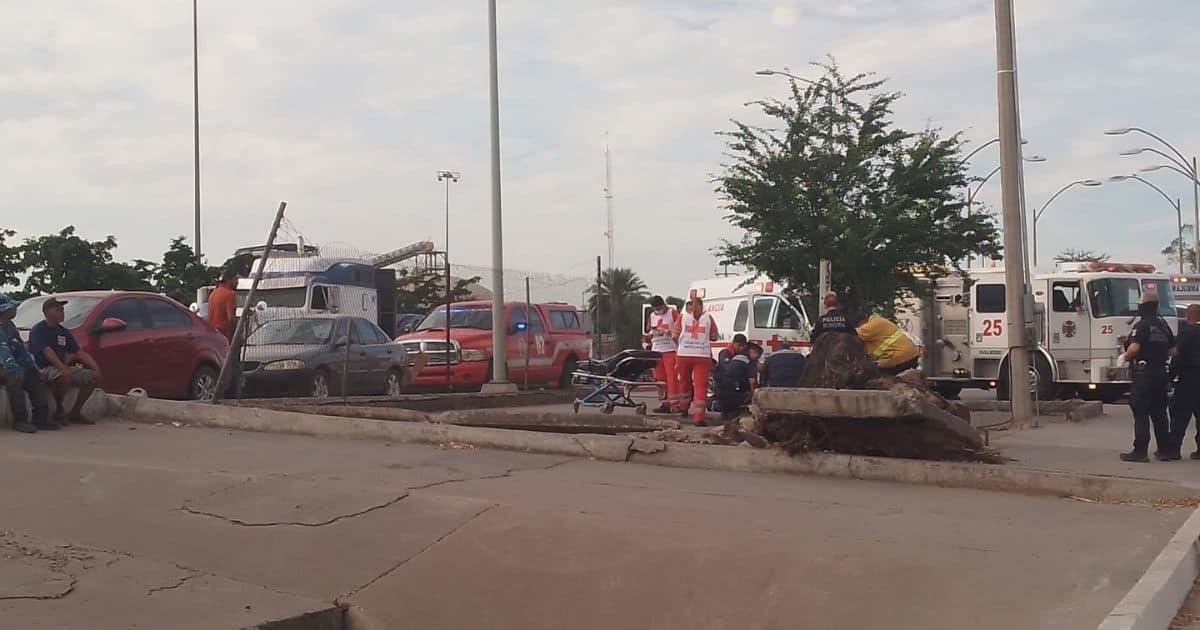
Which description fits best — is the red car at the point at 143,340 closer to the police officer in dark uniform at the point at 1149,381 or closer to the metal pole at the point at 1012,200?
the metal pole at the point at 1012,200

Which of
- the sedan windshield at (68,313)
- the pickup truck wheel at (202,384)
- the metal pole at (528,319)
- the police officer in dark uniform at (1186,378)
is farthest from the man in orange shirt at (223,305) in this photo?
the police officer in dark uniform at (1186,378)

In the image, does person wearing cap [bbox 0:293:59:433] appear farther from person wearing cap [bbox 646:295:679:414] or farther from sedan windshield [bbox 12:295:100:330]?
person wearing cap [bbox 646:295:679:414]

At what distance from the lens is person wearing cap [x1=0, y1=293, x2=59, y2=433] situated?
33.6 ft

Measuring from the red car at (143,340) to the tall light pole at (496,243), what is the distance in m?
6.31

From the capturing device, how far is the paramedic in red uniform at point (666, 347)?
14992mm

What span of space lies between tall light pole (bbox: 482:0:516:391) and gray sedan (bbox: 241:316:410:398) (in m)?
2.07

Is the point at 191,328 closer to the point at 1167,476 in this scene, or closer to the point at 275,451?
the point at 275,451

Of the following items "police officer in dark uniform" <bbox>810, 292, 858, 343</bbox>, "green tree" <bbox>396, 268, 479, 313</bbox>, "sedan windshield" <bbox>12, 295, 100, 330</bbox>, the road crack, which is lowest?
the road crack

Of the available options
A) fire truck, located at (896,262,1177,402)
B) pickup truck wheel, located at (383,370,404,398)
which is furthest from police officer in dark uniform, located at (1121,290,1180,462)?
pickup truck wheel, located at (383,370,404,398)

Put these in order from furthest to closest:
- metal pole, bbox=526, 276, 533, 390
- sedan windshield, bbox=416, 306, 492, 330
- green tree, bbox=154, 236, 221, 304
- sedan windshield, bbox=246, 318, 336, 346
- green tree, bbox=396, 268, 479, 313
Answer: green tree, bbox=154, 236, 221, 304 < sedan windshield, bbox=416, 306, 492, 330 < metal pole, bbox=526, 276, 533, 390 < green tree, bbox=396, 268, 479, 313 < sedan windshield, bbox=246, 318, 336, 346

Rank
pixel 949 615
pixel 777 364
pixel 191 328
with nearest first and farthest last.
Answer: pixel 949 615 < pixel 777 364 < pixel 191 328

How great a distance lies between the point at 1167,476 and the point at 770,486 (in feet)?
11.5

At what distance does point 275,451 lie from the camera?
9742 millimetres

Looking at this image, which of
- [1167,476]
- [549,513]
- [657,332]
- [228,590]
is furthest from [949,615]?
[657,332]
